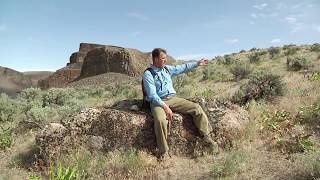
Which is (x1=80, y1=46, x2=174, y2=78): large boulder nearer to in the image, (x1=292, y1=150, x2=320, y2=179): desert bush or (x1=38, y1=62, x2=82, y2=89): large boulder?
(x1=38, y1=62, x2=82, y2=89): large boulder

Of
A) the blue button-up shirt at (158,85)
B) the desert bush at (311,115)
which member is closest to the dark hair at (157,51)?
the blue button-up shirt at (158,85)

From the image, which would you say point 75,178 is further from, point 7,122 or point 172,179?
point 7,122

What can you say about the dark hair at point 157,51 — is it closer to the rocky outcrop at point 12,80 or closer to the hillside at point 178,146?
the hillside at point 178,146

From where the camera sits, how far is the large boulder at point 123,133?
8383 mm

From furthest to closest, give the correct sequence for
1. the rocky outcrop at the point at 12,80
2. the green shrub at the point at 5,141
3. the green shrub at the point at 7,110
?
the rocky outcrop at the point at 12,80, the green shrub at the point at 7,110, the green shrub at the point at 5,141

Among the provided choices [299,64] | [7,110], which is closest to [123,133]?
[7,110]

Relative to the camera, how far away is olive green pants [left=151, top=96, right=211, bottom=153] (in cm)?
809

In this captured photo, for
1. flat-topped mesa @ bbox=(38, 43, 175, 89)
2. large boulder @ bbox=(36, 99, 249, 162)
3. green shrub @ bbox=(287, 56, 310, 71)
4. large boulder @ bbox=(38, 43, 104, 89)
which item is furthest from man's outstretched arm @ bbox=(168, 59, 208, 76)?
large boulder @ bbox=(38, 43, 104, 89)

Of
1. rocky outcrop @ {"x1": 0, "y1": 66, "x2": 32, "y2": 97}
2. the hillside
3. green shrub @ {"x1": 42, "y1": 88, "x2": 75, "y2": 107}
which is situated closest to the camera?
the hillside

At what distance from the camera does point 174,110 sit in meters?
8.68

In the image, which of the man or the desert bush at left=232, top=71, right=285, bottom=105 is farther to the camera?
the desert bush at left=232, top=71, right=285, bottom=105

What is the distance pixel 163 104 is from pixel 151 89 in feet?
1.15

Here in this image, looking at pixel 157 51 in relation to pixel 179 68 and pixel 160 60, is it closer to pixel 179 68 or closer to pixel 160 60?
A: pixel 160 60

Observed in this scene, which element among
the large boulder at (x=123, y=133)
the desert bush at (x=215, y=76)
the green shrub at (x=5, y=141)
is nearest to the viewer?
the large boulder at (x=123, y=133)
